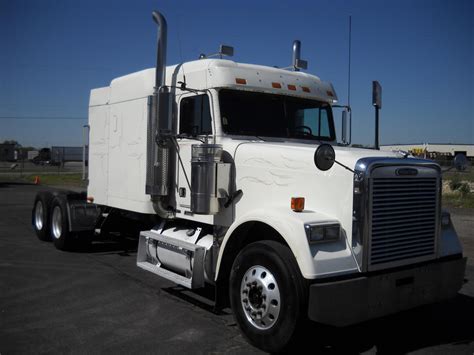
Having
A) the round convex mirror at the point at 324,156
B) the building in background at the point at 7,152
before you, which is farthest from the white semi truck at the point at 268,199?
the building in background at the point at 7,152

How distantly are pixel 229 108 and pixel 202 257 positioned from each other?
1786 millimetres

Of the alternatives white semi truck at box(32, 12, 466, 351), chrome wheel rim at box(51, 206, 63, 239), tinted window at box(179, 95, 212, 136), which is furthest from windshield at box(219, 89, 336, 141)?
chrome wheel rim at box(51, 206, 63, 239)

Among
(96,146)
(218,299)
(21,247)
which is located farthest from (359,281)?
(21,247)

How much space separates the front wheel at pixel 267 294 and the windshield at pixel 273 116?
1.80 meters

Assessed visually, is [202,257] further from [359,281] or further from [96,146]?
[96,146]

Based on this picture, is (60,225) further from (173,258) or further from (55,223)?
(173,258)

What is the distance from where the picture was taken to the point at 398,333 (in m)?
5.15

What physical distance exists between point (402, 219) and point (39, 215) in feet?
26.5

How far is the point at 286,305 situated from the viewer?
424cm

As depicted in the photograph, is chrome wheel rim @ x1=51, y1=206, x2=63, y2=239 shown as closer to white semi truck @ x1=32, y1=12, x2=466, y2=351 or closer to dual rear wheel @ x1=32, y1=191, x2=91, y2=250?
dual rear wheel @ x1=32, y1=191, x2=91, y2=250

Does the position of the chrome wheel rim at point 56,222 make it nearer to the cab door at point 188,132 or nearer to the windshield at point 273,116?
the cab door at point 188,132

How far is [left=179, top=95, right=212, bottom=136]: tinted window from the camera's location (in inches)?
234

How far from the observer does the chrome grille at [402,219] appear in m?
4.41

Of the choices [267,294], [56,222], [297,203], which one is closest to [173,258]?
[267,294]
